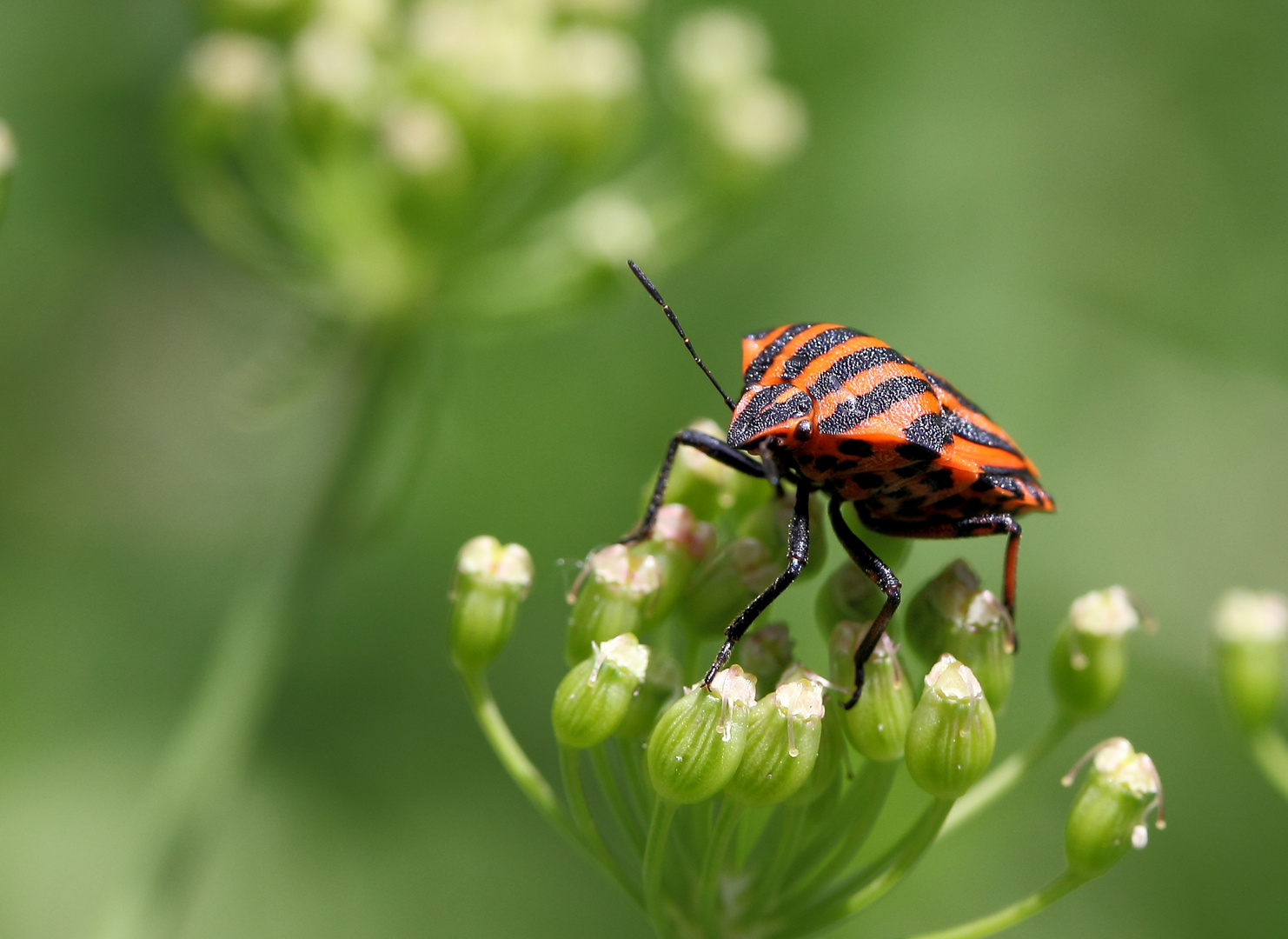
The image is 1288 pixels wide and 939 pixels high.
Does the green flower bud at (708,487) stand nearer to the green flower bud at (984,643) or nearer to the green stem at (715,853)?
the green flower bud at (984,643)

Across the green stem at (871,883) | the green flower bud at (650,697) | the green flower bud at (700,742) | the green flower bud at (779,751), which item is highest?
the green flower bud at (650,697)

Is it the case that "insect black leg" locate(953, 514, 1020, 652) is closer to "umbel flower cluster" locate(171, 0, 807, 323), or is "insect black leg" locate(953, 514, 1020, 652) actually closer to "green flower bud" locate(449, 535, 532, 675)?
"green flower bud" locate(449, 535, 532, 675)

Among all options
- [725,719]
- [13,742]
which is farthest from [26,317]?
[725,719]

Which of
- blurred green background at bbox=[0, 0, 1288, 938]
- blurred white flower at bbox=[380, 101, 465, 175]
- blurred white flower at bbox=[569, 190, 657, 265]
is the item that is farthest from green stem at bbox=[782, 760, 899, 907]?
blurred green background at bbox=[0, 0, 1288, 938]

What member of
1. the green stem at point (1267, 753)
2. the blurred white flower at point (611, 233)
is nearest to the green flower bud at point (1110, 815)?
the green stem at point (1267, 753)

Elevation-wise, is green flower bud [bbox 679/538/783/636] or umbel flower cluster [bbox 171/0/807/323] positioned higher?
umbel flower cluster [bbox 171/0/807/323]

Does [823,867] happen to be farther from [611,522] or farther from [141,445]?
[141,445]
